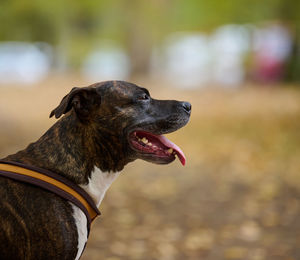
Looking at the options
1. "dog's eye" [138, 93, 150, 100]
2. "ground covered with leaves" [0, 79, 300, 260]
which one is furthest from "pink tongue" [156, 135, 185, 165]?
"ground covered with leaves" [0, 79, 300, 260]

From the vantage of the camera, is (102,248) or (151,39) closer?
(102,248)

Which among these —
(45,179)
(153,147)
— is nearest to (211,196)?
(153,147)

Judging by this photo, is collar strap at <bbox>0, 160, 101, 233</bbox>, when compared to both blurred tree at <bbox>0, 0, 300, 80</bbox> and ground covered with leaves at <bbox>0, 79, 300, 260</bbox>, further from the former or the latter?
blurred tree at <bbox>0, 0, 300, 80</bbox>

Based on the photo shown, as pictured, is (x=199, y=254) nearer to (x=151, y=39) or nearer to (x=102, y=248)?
(x=102, y=248)

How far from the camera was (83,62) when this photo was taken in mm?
35781

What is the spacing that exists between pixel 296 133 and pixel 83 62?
26.9m

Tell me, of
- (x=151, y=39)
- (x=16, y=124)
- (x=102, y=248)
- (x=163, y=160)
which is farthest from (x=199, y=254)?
(x=151, y=39)

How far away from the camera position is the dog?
99.5 inches

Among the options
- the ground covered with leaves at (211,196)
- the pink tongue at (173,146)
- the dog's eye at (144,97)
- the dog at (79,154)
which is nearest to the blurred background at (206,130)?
the ground covered with leaves at (211,196)

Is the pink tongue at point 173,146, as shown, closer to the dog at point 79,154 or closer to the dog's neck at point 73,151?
the dog at point 79,154

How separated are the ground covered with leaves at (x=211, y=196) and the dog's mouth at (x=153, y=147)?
2.64 meters

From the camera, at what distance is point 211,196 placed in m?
7.36

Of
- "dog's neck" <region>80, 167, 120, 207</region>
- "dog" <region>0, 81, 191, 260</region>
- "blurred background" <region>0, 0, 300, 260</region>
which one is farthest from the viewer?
Answer: "blurred background" <region>0, 0, 300, 260</region>

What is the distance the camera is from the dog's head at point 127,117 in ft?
9.13
